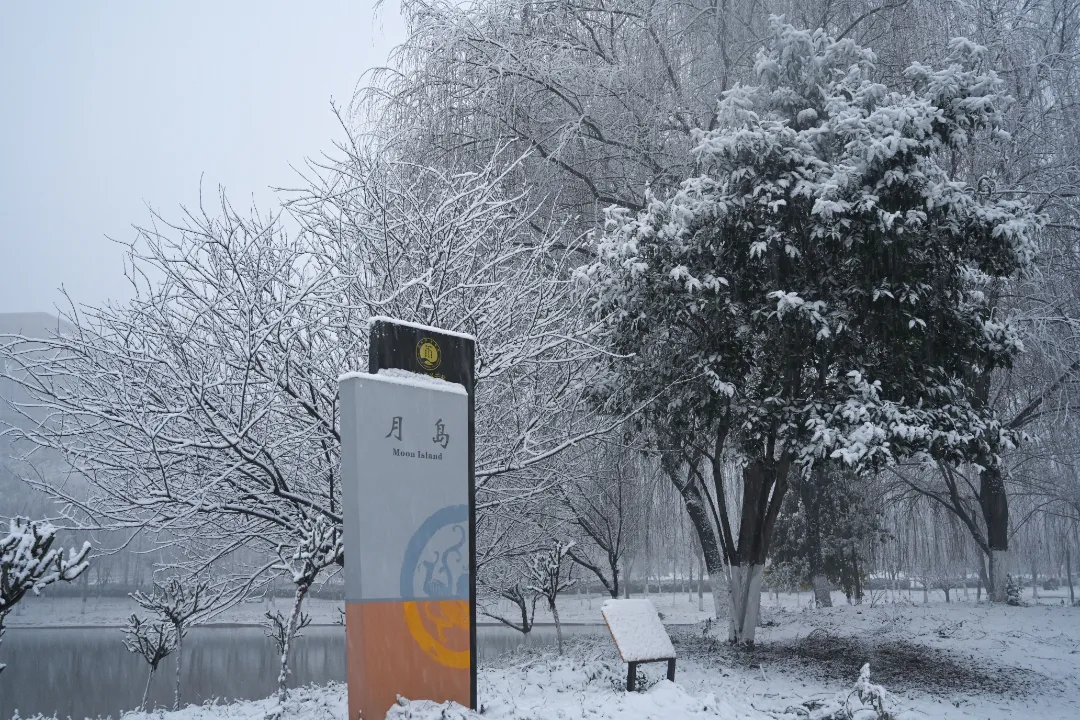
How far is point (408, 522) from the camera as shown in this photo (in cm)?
549

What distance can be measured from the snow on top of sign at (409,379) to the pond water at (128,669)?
12324 millimetres

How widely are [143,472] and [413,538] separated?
439 cm

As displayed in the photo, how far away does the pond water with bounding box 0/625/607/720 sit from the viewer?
945 inches

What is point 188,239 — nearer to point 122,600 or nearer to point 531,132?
point 531,132

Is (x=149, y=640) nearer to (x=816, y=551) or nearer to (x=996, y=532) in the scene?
(x=996, y=532)

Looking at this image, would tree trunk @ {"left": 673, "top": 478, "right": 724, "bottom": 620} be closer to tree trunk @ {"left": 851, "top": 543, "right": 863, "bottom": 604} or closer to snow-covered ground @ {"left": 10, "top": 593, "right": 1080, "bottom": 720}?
snow-covered ground @ {"left": 10, "top": 593, "right": 1080, "bottom": 720}

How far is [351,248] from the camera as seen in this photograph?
928 centimetres

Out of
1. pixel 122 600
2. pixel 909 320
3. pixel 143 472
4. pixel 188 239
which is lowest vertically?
pixel 122 600

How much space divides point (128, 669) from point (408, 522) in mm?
34300

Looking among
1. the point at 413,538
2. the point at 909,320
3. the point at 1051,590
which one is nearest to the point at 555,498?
the point at 909,320

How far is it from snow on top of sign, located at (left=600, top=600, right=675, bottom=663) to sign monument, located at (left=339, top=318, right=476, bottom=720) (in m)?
1.69

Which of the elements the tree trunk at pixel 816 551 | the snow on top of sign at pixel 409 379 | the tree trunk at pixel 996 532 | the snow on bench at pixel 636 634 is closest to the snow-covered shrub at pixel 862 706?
the snow on bench at pixel 636 634

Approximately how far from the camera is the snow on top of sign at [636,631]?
705 cm

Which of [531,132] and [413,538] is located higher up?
[531,132]
